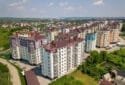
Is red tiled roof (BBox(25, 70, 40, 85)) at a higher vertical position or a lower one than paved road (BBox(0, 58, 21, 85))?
higher

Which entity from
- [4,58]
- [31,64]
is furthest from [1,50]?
[31,64]

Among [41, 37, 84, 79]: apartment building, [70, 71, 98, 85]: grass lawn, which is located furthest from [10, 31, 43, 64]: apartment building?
[70, 71, 98, 85]: grass lawn

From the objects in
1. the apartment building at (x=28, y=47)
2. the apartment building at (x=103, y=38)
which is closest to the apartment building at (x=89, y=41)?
the apartment building at (x=103, y=38)

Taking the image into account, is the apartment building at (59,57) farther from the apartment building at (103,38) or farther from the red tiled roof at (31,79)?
the apartment building at (103,38)

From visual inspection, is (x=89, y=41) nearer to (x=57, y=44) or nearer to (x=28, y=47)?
(x=28, y=47)

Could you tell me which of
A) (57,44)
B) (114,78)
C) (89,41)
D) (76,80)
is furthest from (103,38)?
(76,80)

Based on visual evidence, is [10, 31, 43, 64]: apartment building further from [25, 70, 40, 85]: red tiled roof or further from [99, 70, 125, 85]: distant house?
[99, 70, 125, 85]: distant house

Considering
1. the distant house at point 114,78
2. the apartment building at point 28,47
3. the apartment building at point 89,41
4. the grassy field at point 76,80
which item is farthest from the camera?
the apartment building at point 89,41
